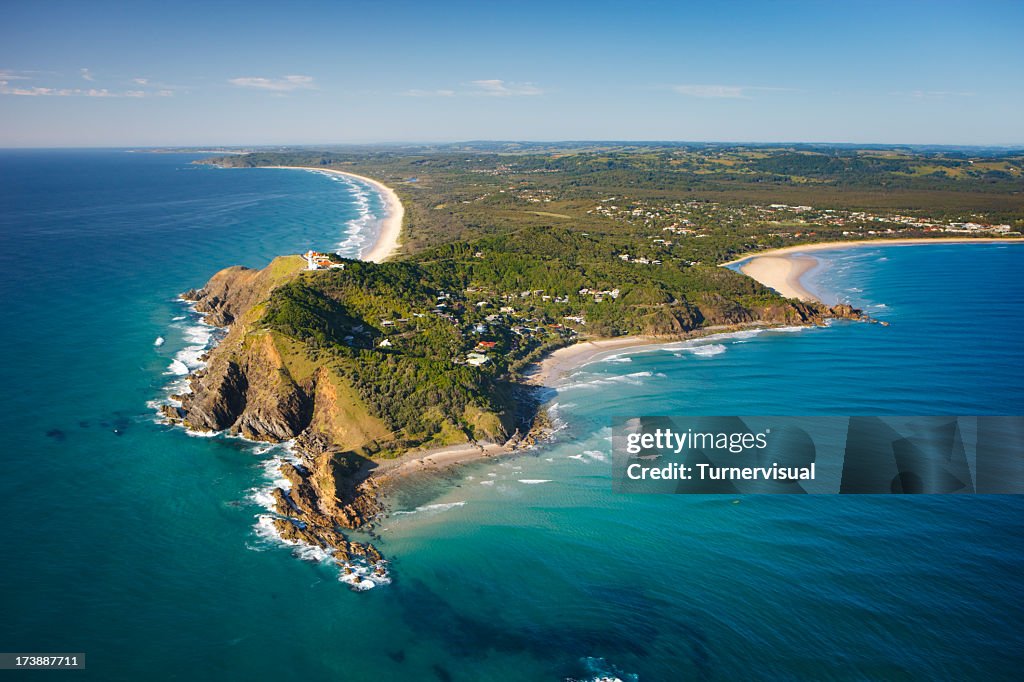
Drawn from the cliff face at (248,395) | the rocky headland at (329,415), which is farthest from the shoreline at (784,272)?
the cliff face at (248,395)

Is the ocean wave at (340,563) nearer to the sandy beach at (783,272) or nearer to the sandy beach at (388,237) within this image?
the sandy beach at (388,237)

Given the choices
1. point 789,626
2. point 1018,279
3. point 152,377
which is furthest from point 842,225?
point 152,377

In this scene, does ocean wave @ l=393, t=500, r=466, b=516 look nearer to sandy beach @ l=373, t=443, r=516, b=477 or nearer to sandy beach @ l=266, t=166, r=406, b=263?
sandy beach @ l=373, t=443, r=516, b=477

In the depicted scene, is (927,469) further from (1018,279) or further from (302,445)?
(1018,279)

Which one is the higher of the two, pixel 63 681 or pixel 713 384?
pixel 713 384

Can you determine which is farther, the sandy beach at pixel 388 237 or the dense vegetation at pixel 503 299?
the sandy beach at pixel 388 237

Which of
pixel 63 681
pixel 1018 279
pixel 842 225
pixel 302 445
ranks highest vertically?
pixel 842 225
